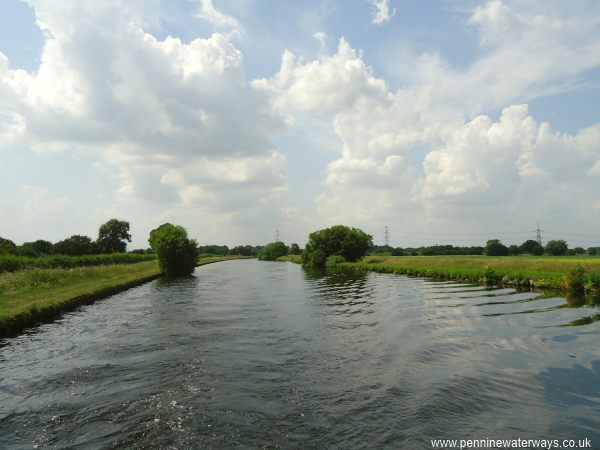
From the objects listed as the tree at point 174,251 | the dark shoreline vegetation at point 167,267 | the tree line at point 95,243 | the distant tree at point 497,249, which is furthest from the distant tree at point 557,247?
the tree line at point 95,243

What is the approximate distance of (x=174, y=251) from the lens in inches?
2464

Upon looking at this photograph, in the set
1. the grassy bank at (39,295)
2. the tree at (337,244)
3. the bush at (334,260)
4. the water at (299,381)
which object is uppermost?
the tree at (337,244)

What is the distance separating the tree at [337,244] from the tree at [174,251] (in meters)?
38.3

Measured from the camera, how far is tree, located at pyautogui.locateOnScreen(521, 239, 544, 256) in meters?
121

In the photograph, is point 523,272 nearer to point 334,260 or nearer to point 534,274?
point 534,274

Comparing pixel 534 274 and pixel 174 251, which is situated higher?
pixel 174 251

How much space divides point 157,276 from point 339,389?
55.6 m

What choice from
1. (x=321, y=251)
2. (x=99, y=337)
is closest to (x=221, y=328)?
(x=99, y=337)

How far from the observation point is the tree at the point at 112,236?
132m

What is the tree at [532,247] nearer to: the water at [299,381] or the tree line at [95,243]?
the water at [299,381]

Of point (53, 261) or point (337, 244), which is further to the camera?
point (337, 244)

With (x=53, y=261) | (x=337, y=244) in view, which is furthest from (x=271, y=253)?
(x=53, y=261)

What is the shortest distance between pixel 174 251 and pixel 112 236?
3314 inches

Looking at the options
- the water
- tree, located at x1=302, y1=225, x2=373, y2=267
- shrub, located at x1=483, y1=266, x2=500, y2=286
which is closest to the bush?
tree, located at x1=302, y1=225, x2=373, y2=267
